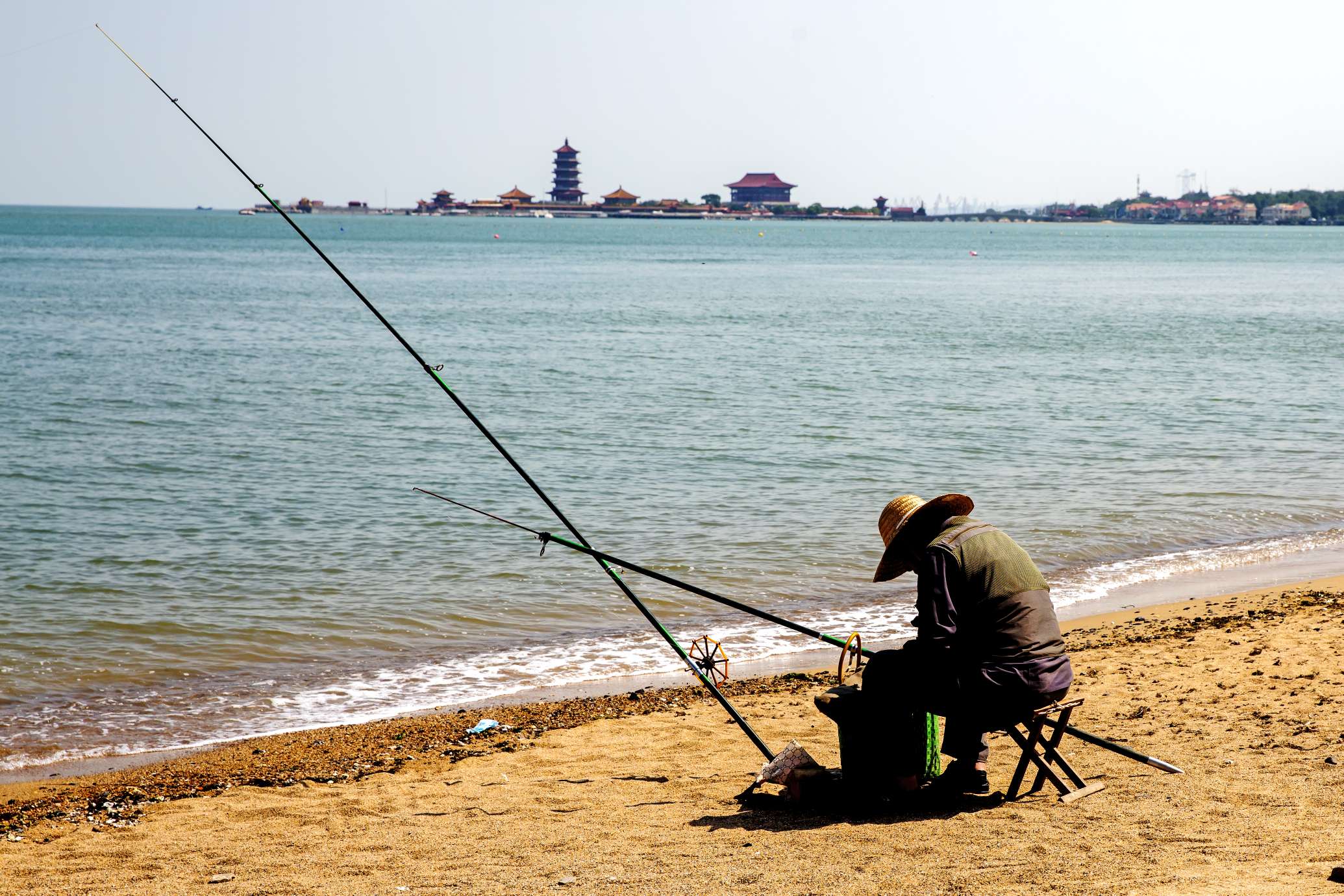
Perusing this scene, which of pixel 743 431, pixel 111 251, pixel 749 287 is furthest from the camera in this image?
pixel 111 251

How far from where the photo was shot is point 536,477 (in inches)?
574

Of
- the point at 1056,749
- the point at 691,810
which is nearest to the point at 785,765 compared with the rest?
the point at 691,810

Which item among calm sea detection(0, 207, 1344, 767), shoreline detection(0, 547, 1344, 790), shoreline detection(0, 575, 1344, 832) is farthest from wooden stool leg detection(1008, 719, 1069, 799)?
calm sea detection(0, 207, 1344, 767)

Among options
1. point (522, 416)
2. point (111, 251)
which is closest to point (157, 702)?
point (522, 416)

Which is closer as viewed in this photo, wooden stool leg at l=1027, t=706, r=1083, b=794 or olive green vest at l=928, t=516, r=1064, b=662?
olive green vest at l=928, t=516, r=1064, b=662

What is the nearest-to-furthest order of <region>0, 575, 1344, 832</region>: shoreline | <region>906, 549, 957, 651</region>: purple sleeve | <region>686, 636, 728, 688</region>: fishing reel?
<region>906, 549, 957, 651</region>: purple sleeve < <region>686, 636, 728, 688</region>: fishing reel < <region>0, 575, 1344, 832</region>: shoreline

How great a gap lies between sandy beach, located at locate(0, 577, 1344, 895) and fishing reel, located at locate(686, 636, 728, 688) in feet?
0.67

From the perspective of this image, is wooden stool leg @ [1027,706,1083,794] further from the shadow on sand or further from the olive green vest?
the olive green vest

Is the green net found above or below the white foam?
above

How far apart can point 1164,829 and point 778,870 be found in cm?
134

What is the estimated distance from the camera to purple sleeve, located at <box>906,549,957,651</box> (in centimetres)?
419

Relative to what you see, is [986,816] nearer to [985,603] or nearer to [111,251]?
[985,603]

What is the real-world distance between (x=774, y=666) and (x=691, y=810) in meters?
2.96

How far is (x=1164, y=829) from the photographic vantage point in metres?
4.17
